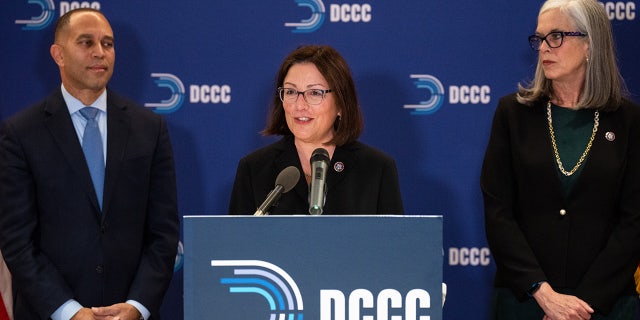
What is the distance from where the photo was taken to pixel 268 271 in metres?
2.24

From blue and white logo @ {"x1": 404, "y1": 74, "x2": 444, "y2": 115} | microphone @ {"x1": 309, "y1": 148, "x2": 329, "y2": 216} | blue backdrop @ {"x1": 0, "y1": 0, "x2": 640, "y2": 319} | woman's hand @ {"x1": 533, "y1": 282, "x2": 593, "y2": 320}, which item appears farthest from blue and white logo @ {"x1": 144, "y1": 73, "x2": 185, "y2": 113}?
microphone @ {"x1": 309, "y1": 148, "x2": 329, "y2": 216}

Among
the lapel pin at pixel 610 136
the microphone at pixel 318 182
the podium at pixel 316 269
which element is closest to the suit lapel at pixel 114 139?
the microphone at pixel 318 182

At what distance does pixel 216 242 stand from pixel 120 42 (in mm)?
3026

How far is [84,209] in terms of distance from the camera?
152 inches

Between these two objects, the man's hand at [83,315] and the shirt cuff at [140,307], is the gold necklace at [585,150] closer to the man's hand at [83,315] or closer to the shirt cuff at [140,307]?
the shirt cuff at [140,307]

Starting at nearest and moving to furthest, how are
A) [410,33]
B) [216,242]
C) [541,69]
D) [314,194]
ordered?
1. [216,242]
2. [314,194]
3. [541,69]
4. [410,33]

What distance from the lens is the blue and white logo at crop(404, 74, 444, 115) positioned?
197 inches

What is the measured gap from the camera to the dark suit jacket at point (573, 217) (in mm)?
3719

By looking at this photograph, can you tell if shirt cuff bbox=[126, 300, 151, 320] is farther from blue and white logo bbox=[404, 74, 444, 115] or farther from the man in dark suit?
blue and white logo bbox=[404, 74, 444, 115]

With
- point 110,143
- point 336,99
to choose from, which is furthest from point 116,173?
point 336,99

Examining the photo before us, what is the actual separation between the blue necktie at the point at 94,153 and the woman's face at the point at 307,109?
2.92 ft

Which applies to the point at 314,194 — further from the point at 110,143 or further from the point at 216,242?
the point at 110,143

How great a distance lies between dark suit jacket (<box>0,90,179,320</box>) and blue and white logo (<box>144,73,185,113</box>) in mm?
963

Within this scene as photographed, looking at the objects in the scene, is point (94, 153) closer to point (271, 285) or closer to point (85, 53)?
point (85, 53)
